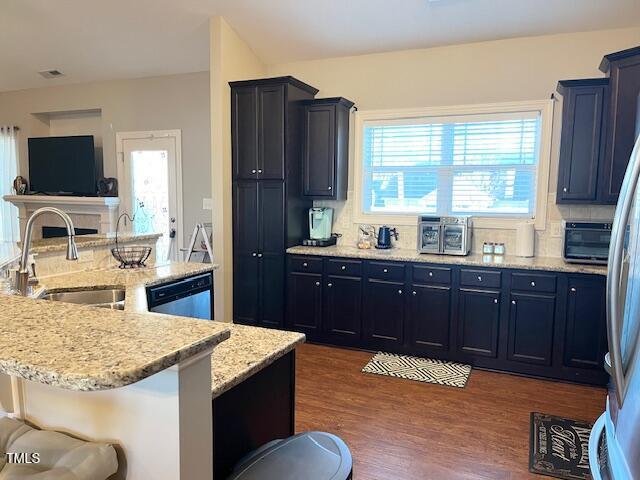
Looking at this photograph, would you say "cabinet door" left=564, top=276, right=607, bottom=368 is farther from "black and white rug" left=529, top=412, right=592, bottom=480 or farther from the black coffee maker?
the black coffee maker

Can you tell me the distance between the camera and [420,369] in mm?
3820

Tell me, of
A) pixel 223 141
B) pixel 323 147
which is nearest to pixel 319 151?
pixel 323 147

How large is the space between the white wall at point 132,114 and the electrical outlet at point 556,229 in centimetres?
368

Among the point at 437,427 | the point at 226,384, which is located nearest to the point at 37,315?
the point at 226,384

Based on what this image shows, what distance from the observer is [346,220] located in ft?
16.2

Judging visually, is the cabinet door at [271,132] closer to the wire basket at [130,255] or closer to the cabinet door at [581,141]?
the wire basket at [130,255]

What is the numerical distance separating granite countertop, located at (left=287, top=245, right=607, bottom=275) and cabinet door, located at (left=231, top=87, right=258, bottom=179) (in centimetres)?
91

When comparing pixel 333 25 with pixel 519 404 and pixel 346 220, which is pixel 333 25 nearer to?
pixel 346 220

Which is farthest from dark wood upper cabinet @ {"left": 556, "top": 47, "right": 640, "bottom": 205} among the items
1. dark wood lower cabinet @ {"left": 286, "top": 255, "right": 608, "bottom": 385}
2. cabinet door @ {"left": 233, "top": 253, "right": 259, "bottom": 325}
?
cabinet door @ {"left": 233, "top": 253, "right": 259, "bottom": 325}

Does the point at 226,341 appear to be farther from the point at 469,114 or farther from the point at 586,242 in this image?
the point at 469,114

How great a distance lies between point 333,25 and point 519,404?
349 cm

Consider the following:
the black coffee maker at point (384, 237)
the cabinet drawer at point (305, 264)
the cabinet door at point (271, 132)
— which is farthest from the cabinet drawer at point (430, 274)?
the cabinet door at point (271, 132)

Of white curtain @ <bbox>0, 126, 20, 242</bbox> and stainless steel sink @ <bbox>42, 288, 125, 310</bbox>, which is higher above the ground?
white curtain @ <bbox>0, 126, 20, 242</bbox>

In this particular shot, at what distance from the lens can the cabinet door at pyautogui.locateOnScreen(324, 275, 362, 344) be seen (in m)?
4.27
